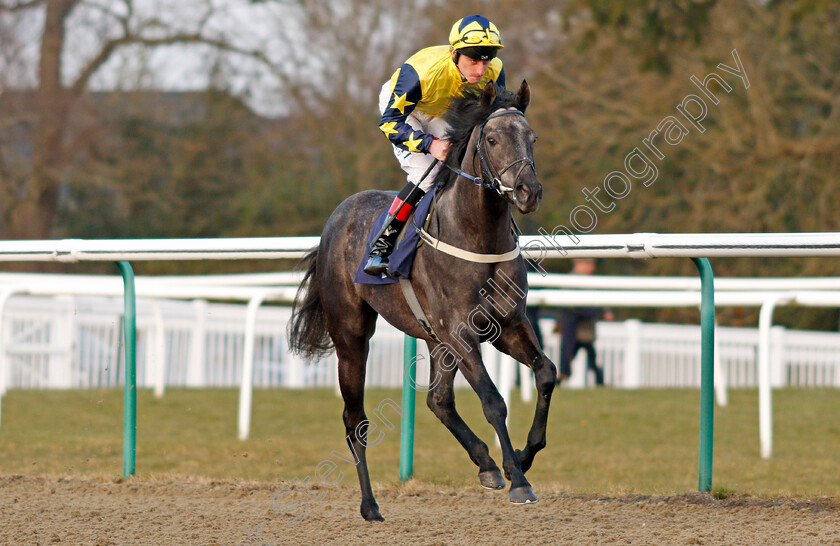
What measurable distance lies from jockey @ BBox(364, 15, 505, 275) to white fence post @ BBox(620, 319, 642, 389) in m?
6.76

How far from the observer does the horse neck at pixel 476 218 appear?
363cm

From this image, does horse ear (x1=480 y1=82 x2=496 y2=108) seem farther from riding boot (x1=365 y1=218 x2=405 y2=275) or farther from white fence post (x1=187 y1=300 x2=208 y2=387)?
white fence post (x1=187 y1=300 x2=208 y2=387)

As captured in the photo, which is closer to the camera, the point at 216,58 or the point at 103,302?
the point at 103,302

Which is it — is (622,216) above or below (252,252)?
above

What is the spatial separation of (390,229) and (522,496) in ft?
4.20

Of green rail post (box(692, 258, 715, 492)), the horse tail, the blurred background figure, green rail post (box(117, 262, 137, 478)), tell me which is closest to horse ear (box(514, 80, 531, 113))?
green rail post (box(692, 258, 715, 492))

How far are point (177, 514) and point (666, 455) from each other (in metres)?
3.63

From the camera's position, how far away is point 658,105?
47.5ft

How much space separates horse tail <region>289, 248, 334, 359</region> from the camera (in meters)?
4.73

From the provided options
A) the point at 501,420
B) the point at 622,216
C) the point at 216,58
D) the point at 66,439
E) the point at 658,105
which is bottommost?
the point at 66,439

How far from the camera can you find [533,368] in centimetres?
370

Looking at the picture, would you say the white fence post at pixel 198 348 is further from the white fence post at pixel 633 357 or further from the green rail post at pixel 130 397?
the green rail post at pixel 130 397

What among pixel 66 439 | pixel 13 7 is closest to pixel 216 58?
pixel 13 7

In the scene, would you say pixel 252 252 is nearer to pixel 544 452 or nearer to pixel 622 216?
pixel 544 452
